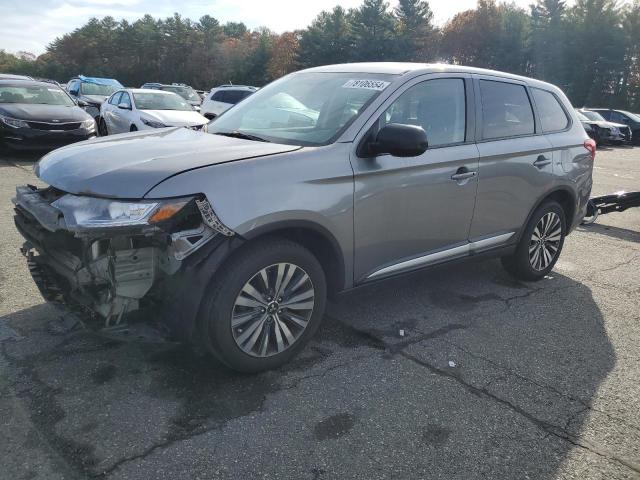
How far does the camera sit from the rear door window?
3644 millimetres

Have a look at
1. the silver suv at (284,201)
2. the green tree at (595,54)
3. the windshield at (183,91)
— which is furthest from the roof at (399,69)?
the green tree at (595,54)

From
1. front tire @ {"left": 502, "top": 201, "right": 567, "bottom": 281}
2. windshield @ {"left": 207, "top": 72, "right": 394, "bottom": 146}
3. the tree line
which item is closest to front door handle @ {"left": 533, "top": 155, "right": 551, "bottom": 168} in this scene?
front tire @ {"left": 502, "top": 201, "right": 567, "bottom": 281}

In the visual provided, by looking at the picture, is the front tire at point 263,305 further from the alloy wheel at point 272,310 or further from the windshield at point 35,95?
the windshield at point 35,95

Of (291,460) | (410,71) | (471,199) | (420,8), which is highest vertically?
(420,8)

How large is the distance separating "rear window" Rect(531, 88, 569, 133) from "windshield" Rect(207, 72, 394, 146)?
1.83 m

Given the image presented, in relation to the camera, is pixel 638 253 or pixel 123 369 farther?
pixel 638 253

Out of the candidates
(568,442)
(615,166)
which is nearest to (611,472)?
(568,442)

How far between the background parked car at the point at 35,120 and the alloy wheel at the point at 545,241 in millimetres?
8873

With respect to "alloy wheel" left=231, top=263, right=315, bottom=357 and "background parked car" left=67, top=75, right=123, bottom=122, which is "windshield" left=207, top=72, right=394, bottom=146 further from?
"background parked car" left=67, top=75, right=123, bottom=122

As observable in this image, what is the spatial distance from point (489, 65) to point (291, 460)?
58.6m

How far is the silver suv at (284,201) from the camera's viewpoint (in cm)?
277

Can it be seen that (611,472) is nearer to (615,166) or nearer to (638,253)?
(638,253)

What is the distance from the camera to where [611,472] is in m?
2.56

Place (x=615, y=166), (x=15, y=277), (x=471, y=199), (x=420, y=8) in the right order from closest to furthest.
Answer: (x=471, y=199), (x=15, y=277), (x=615, y=166), (x=420, y=8)
